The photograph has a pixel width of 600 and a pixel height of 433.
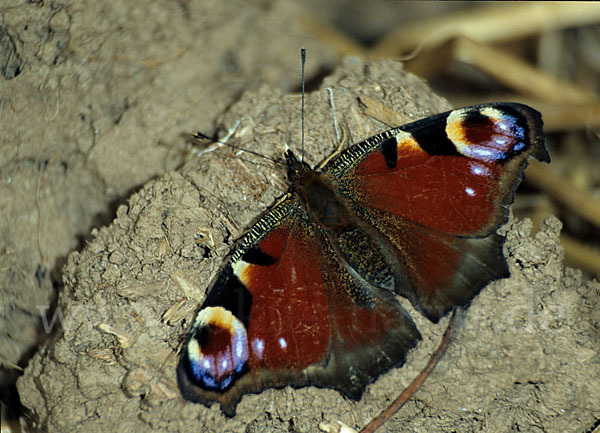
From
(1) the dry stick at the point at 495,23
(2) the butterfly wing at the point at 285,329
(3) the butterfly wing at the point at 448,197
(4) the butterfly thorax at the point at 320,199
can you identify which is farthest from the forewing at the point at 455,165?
(1) the dry stick at the point at 495,23

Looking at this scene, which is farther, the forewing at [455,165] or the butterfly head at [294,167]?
the butterfly head at [294,167]

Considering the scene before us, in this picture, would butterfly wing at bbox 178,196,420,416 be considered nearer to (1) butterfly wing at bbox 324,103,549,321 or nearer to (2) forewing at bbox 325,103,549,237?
(1) butterfly wing at bbox 324,103,549,321

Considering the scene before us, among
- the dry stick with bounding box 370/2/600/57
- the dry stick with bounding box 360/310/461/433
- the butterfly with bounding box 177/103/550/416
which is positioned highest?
the butterfly with bounding box 177/103/550/416

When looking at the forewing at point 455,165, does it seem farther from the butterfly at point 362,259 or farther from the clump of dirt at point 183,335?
the clump of dirt at point 183,335

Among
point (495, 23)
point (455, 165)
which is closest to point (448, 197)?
point (455, 165)

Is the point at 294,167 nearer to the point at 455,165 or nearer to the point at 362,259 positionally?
the point at 362,259

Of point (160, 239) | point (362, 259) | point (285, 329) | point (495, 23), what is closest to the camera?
point (285, 329)

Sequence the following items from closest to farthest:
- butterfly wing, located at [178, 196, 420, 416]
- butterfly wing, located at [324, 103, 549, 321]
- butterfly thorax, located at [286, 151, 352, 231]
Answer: butterfly wing, located at [178, 196, 420, 416] → butterfly wing, located at [324, 103, 549, 321] → butterfly thorax, located at [286, 151, 352, 231]

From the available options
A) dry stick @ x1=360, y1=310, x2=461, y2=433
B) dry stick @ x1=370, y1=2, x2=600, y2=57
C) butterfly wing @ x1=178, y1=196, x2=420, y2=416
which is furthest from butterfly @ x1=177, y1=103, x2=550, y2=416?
dry stick @ x1=370, y1=2, x2=600, y2=57
